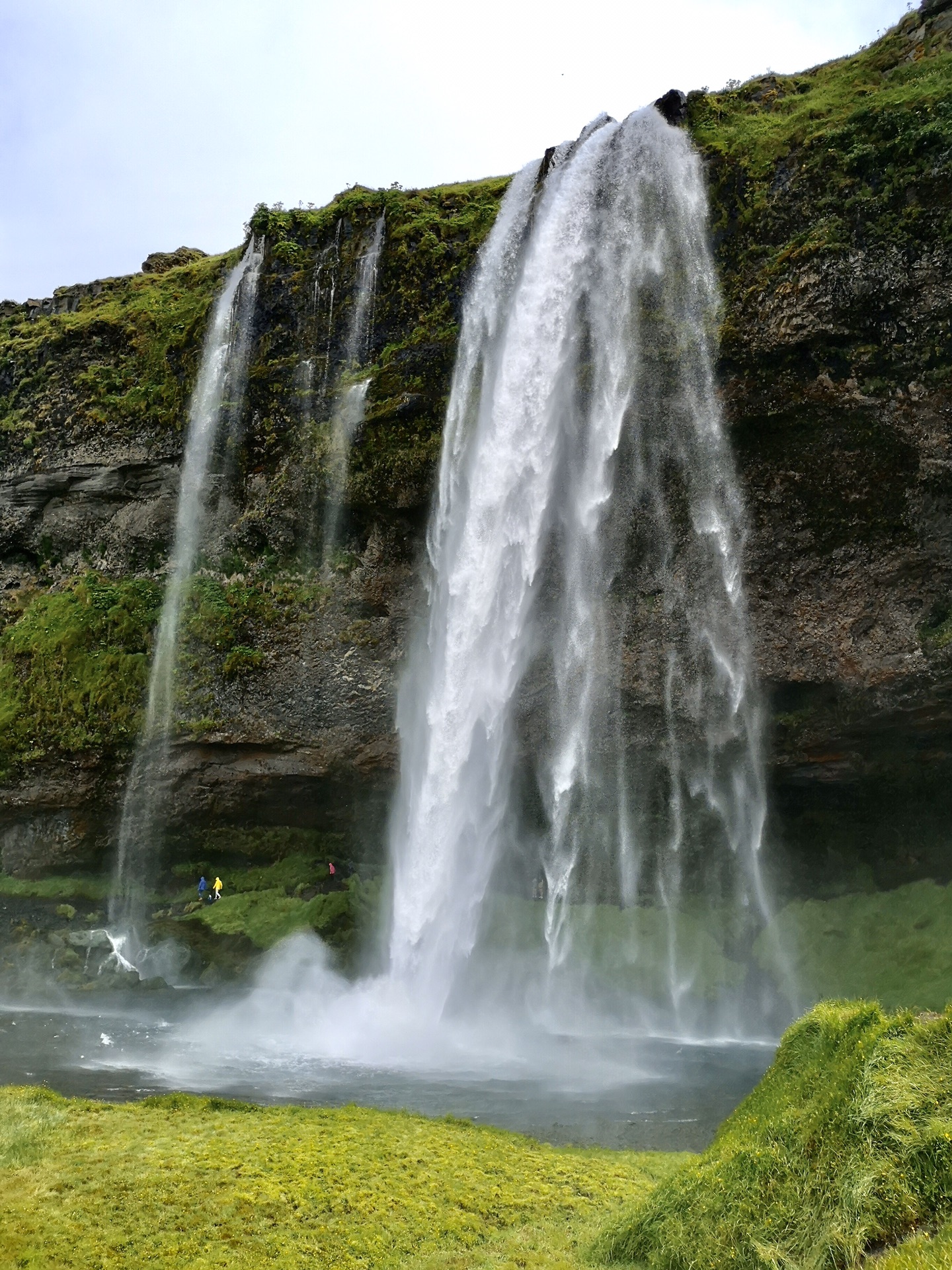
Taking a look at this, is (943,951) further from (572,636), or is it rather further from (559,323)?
(559,323)

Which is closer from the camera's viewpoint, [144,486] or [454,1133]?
[454,1133]

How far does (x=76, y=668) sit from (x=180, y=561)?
13.1ft

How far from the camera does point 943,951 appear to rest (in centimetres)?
1922

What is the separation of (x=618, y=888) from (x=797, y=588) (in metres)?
8.04

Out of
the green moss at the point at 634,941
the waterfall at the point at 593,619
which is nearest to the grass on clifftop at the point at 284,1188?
the waterfall at the point at 593,619

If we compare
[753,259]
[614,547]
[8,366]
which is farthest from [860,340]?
[8,366]

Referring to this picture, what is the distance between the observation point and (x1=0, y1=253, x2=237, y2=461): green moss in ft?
91.8

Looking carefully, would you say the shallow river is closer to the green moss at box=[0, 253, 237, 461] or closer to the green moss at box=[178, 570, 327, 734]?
the green moss at box=[178, 570, 327, 734]

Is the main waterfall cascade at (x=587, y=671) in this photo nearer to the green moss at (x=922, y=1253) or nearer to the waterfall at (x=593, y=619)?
the waterfall at (x=593, y=619)

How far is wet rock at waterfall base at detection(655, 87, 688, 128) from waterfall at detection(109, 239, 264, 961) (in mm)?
11376

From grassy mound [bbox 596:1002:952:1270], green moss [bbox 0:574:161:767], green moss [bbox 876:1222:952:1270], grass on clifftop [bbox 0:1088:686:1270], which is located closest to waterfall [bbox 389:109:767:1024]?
green moss [bbox 0:574:161:767]

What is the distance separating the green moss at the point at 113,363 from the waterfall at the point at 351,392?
5.44 meters

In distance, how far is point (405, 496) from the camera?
23484 millimetres

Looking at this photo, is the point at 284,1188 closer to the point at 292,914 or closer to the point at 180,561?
the point at 292,914
